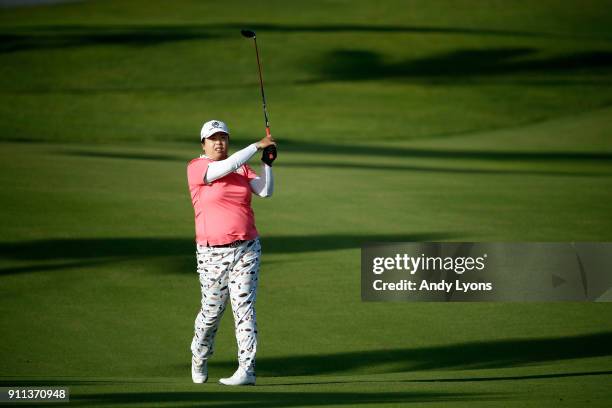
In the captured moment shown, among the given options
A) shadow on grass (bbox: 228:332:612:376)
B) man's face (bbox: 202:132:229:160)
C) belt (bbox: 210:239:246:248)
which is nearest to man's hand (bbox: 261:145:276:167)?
man's face (bbox: 202:132:229:160)

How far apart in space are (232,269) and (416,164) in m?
18.7

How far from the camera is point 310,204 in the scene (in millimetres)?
18906

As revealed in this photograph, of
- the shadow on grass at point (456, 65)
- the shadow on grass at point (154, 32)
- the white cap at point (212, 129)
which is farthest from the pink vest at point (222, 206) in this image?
the shadow on grass at point (154, 32)

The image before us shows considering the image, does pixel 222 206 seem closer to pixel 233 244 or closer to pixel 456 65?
pixel 233 244

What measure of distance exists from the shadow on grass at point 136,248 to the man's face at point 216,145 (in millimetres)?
5698

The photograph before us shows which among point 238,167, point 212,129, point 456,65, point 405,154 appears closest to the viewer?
point 238,167

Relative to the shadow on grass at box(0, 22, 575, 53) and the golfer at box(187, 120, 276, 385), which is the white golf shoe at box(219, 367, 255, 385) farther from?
the shadow on grass at box(0, 22, 575, 53)

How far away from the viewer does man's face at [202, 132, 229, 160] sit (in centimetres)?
783

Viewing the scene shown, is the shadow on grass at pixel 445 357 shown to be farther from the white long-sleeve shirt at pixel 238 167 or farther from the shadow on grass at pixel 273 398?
the white long-sleeve shirt at pixel 238 167

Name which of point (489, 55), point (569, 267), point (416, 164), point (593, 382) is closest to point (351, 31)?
point (489, 55)

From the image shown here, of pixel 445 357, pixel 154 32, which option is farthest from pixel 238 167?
pixel 154 32

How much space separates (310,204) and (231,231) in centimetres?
1122

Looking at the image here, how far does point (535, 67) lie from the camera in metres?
50.0

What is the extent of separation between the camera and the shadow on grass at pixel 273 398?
22.8ft
